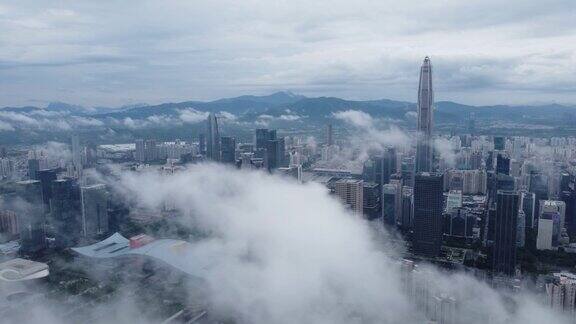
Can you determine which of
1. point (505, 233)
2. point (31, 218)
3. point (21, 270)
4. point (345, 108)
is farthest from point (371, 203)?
point (345, 108)

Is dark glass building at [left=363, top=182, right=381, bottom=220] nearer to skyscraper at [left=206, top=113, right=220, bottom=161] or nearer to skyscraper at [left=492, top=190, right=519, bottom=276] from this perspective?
skyscraper at [left=492, top=190, right=519, bottom=276]

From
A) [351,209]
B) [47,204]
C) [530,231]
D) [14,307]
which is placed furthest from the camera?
[351,209]

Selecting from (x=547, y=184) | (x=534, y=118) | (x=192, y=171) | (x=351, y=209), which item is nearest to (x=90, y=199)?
(x=192, y=171)

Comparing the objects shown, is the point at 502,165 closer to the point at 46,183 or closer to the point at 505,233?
the point at 505,233

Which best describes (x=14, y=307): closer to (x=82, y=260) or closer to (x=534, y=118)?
(x=82, y=260)

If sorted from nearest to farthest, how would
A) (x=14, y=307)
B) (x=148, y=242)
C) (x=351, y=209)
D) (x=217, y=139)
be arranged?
1. (x=14, y=307)
2. (x=148, y=242)
3. (x=351, y=209)
4. (x=217, y=139)

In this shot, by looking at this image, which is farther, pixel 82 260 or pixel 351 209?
pixel 351 209
